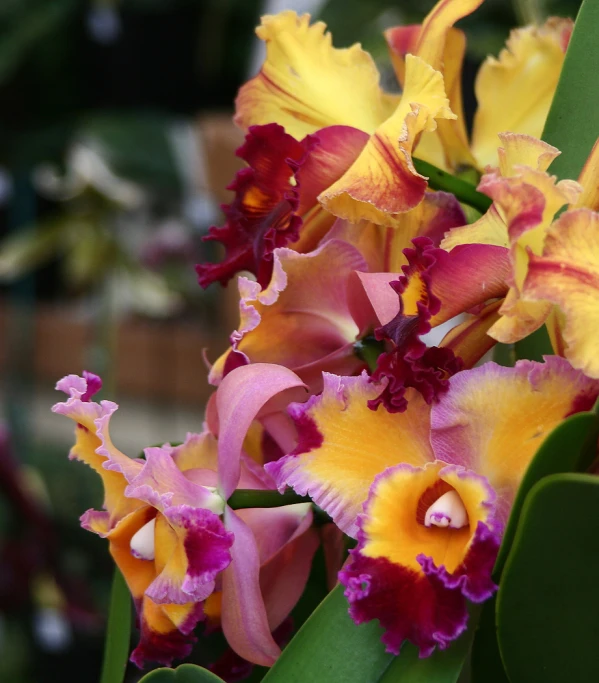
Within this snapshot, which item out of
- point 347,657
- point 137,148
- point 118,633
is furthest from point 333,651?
point 137,148

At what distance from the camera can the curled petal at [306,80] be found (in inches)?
14.5

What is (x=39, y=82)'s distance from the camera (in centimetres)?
230

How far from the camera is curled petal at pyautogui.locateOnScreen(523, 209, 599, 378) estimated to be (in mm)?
242

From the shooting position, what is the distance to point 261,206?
35 cm

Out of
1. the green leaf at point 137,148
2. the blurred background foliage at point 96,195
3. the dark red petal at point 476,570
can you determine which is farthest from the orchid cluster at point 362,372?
the green leaf at point 137,148

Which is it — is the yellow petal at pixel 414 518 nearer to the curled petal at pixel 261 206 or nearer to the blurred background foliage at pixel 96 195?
the curled petal at pixel 261 206

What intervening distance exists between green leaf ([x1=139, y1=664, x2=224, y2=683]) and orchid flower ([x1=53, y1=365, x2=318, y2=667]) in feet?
0.03

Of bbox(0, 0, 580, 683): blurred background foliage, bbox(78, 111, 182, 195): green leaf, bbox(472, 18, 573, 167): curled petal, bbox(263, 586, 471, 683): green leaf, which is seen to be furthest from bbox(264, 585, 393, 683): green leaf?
bbox(78, 111, 182, 195): green leaf

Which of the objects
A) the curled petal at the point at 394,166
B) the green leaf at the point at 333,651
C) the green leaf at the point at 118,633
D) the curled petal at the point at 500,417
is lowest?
the green leaf at the point at 118,633

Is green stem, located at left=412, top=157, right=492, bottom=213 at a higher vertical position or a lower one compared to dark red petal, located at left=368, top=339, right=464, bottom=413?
higher

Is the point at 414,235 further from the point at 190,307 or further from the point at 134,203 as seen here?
the point at 190,307

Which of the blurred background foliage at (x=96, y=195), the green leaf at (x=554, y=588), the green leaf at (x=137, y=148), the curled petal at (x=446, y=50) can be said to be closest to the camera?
the green leaf at (x=554, y=588)

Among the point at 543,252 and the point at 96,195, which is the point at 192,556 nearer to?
the point at 543,252

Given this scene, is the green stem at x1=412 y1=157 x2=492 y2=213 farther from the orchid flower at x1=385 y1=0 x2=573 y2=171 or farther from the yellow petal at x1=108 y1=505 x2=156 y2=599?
the yellow petal at x1=108 y1=505 x2=156 y2=599
